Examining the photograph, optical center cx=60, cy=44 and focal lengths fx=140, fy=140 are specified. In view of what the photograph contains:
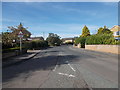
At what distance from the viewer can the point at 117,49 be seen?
25062 millimetres

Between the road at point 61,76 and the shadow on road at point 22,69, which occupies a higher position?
the road at point 61,76

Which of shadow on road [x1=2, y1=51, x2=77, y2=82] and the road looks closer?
the road

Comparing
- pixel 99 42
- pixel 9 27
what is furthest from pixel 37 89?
pixel 9 27

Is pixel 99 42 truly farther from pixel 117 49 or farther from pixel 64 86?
pixel 64 86

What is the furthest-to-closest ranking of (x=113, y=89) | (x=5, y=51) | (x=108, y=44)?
(x=108, y=44) < (x=5, y=51) < (x=113, y=89)

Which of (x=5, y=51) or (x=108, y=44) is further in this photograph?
(x=108, y=44)

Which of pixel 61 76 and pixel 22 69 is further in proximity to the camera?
pixel 22 69

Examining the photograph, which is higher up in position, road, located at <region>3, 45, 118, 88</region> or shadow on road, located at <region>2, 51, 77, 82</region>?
road, located at <region>3, 45, 118, 88</region>

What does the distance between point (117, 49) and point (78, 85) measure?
21515 mm

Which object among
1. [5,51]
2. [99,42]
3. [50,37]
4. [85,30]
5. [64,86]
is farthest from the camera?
[50,37]

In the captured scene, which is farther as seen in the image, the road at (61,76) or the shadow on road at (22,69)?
the shadow on road at (22,69)

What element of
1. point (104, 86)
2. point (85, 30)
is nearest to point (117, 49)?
point (104, 86)

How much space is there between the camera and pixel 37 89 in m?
5.33

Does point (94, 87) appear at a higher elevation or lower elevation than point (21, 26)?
lower
